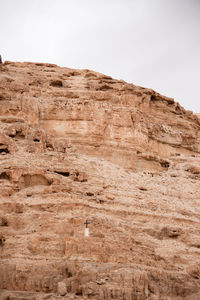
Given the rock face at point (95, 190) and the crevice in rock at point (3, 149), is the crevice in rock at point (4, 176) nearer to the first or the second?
the rock face at point (95, 190)

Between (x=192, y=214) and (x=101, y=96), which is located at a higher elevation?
(x=101, y=96)

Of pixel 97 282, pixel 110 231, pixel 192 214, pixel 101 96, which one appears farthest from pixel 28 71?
pixel 97 282

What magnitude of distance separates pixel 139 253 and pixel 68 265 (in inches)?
127

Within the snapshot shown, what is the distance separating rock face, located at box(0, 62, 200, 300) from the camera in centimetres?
1612

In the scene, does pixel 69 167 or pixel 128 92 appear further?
pixel 128 92

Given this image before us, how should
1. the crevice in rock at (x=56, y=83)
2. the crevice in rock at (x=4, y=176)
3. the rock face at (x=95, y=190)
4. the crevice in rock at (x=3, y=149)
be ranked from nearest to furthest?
1. the rock face at (x=95, y=190)
2. the crevice in rock at (x=4, y=176)
3. the crevice in rock at (x=3, y=149)
4. the crevice in rock at (x=56, y=83)

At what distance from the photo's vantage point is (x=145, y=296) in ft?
51.9

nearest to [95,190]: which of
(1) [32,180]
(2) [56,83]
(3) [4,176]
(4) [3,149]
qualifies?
(1) [32,180]

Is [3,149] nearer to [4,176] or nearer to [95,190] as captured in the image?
[4,176]

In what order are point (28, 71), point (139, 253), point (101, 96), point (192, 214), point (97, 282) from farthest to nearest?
point (28, 71) < point (101, 96) < point (192, 214) < point (139, 253) < point (97, 282)

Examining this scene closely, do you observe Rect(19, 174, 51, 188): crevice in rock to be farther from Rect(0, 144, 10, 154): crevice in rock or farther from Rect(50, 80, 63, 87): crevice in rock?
Rect(50, 80, 63, 87): crevice in rock

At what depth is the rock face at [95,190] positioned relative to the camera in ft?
52.9

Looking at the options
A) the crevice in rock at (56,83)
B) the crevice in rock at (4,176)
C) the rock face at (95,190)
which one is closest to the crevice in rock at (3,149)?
the rock face at (95,190)

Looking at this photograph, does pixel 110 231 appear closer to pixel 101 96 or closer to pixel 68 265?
pixel 68 265
